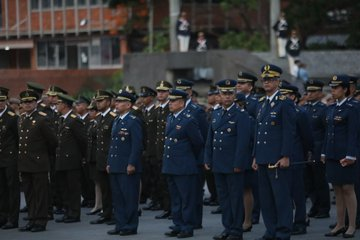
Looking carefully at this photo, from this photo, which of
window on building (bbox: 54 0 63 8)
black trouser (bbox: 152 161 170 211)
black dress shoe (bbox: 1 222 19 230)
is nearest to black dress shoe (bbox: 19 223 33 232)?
black dress shoe (bbox: 1 222 19 230)

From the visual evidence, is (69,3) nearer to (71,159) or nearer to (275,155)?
(71,159)

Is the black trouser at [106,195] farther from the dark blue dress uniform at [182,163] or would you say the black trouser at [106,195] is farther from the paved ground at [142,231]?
the dark blue dress uniform at [182,163]

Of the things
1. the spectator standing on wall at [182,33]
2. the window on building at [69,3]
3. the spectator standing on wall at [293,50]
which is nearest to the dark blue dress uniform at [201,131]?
the spectator standing on wall at [293,50]

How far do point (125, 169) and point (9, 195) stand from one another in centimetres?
238

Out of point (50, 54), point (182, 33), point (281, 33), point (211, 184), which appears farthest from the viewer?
point (182, 33)

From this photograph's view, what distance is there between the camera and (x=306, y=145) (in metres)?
14.2

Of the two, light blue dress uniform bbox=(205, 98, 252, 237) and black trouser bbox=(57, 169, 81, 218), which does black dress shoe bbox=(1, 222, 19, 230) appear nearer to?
black trouser bbox=(57, 169, 81, 218)

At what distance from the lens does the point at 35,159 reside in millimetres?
15320

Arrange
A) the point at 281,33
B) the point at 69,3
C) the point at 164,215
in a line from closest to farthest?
1. the point at 164,215
2. the point at 281,33
3. the point at 69,3

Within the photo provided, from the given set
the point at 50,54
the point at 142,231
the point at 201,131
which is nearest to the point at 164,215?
the point at 142,231

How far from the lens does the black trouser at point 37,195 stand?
15414 millimetres

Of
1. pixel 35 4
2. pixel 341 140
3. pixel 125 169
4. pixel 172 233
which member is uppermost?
pixel 35 4

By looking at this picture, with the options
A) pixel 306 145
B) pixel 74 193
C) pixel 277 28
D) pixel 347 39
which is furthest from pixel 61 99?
pixel 347 39

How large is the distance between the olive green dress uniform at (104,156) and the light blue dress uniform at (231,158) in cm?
270
